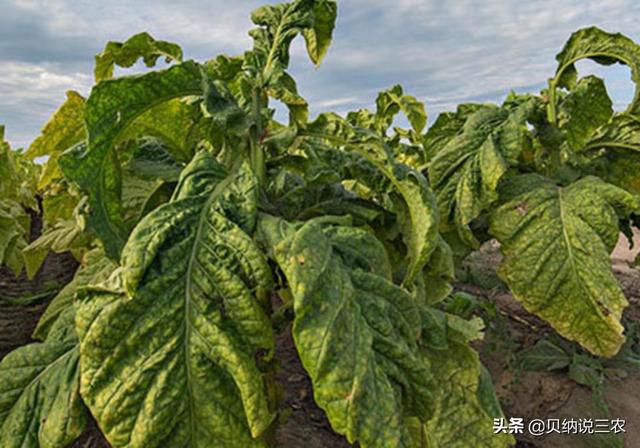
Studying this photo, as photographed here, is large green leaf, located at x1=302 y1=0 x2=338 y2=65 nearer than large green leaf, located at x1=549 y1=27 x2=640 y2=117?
Yes

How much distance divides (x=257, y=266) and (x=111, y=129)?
0.50m

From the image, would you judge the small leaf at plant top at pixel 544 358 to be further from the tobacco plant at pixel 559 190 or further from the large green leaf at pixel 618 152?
the large green leaf at pixel 618 152

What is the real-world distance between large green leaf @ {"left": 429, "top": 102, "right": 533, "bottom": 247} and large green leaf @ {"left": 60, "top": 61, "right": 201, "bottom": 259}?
4.32ft

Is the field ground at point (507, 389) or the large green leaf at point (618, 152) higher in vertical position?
the large green leaf at point (618, 152)

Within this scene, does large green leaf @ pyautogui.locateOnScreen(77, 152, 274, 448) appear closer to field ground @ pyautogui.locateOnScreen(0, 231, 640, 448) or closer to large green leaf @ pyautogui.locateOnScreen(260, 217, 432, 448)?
large green leaf @ pyautogui.locateOnScreen(260, 217, 432, 448)

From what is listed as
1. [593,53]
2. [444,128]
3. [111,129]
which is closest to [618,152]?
[593,53]

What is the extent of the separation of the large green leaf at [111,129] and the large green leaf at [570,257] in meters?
1.46

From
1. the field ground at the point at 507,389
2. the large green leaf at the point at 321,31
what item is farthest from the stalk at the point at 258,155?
the field ground at the point at 507,389

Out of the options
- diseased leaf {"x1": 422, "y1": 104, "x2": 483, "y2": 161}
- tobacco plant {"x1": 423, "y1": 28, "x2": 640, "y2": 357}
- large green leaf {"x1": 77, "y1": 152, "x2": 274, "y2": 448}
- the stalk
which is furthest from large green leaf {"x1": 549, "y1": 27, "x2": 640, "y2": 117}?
large green leaf {"x1": 77, "y1": 152, "x2": 274, "y2": 448}

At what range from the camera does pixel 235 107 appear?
4.61 feet

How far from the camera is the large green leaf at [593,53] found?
247 centimetres

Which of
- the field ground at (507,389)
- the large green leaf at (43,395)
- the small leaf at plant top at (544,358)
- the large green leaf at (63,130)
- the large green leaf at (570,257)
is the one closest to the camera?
the large green leaf at (43,395)

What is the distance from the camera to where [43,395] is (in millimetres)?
1346

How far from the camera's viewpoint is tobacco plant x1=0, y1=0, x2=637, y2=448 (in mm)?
1060
